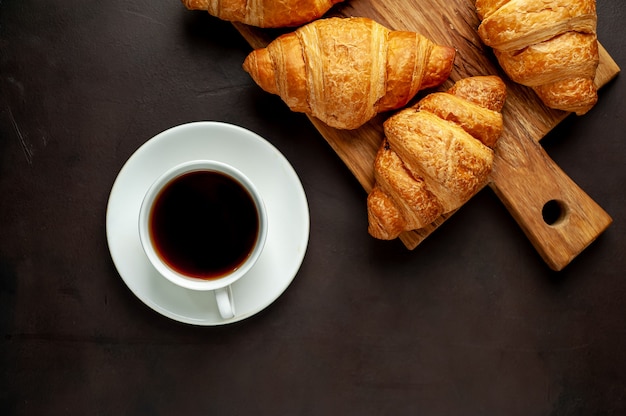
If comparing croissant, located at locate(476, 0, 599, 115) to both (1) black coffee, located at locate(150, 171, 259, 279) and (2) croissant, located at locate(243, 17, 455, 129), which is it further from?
(1) black coffee, located at locate(150, 171, 259, 279)

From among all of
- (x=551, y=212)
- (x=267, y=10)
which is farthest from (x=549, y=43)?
(x=267, y=10)

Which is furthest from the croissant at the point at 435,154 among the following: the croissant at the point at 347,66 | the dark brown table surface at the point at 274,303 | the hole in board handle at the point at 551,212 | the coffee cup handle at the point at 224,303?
the coffee cup handle at the point at 224,303

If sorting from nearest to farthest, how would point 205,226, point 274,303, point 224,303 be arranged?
1. point 224,303
2. point 205,226
3. point 274,303

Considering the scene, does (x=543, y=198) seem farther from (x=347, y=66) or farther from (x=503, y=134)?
(x=347, y=66)

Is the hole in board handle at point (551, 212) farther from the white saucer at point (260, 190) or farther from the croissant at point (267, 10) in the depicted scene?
the croissant at point (267, 10)

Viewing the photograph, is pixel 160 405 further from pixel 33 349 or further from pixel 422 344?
pixel 422 344
